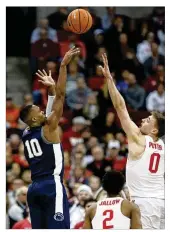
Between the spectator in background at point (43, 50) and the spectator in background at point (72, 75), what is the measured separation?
54 cm

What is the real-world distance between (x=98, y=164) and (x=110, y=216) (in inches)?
264

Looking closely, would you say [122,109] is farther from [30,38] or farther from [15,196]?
[30,38]

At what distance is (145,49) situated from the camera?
18.4 meters

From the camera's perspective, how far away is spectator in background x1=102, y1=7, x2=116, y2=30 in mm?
18406

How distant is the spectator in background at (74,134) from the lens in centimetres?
1541

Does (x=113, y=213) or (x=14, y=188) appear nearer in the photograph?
(x=113, y=213)

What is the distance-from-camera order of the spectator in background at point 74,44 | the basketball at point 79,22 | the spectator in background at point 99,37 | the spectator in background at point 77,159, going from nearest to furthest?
the basketball at point 79,22, the spectator in background at point 77,159, the spectator in background at point 74,44, the spectator in background at point 99,37

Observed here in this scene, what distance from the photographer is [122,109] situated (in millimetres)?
9195

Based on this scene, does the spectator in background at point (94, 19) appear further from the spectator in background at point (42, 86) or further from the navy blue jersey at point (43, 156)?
the navy blue jersey at point (43, 156)

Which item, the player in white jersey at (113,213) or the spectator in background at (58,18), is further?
the spectator in background at (58,18)

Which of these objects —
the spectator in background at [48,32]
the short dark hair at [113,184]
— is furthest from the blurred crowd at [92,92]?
the short dark hair at [113,184]

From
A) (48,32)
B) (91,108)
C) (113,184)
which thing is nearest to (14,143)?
(91,108)

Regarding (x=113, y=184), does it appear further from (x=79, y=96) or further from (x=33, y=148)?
(x=79, y=96)

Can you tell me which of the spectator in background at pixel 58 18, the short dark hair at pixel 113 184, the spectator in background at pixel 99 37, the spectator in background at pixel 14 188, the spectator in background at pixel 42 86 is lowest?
the spectator in background at pixel 14 188
